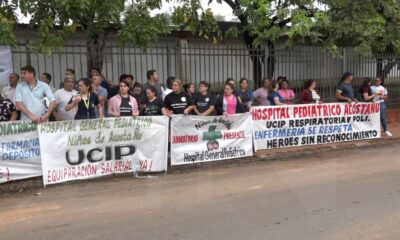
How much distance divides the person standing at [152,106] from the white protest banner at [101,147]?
239mm

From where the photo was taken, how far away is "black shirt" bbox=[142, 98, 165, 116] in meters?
8.59

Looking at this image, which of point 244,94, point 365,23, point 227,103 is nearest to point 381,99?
point 365,23

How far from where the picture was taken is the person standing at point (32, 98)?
7.40 m

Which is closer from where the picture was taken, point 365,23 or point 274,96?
point 274,96

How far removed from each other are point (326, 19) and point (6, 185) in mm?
8598

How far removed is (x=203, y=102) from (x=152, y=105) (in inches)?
43.4

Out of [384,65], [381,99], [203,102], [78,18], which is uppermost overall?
[78,18]

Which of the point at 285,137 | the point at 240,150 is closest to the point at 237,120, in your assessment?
the point at 240,150

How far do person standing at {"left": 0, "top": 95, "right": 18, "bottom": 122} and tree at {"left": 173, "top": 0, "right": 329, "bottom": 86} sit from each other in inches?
172

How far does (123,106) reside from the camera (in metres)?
8.17

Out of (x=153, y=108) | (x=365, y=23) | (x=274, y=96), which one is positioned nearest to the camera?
(x=153, y=108)

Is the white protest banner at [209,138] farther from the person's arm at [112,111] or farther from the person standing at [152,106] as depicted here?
the person's arm at [112,111]

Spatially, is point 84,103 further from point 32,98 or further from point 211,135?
point 211,135

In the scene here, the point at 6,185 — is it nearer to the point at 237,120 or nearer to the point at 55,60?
the point at 237,120
